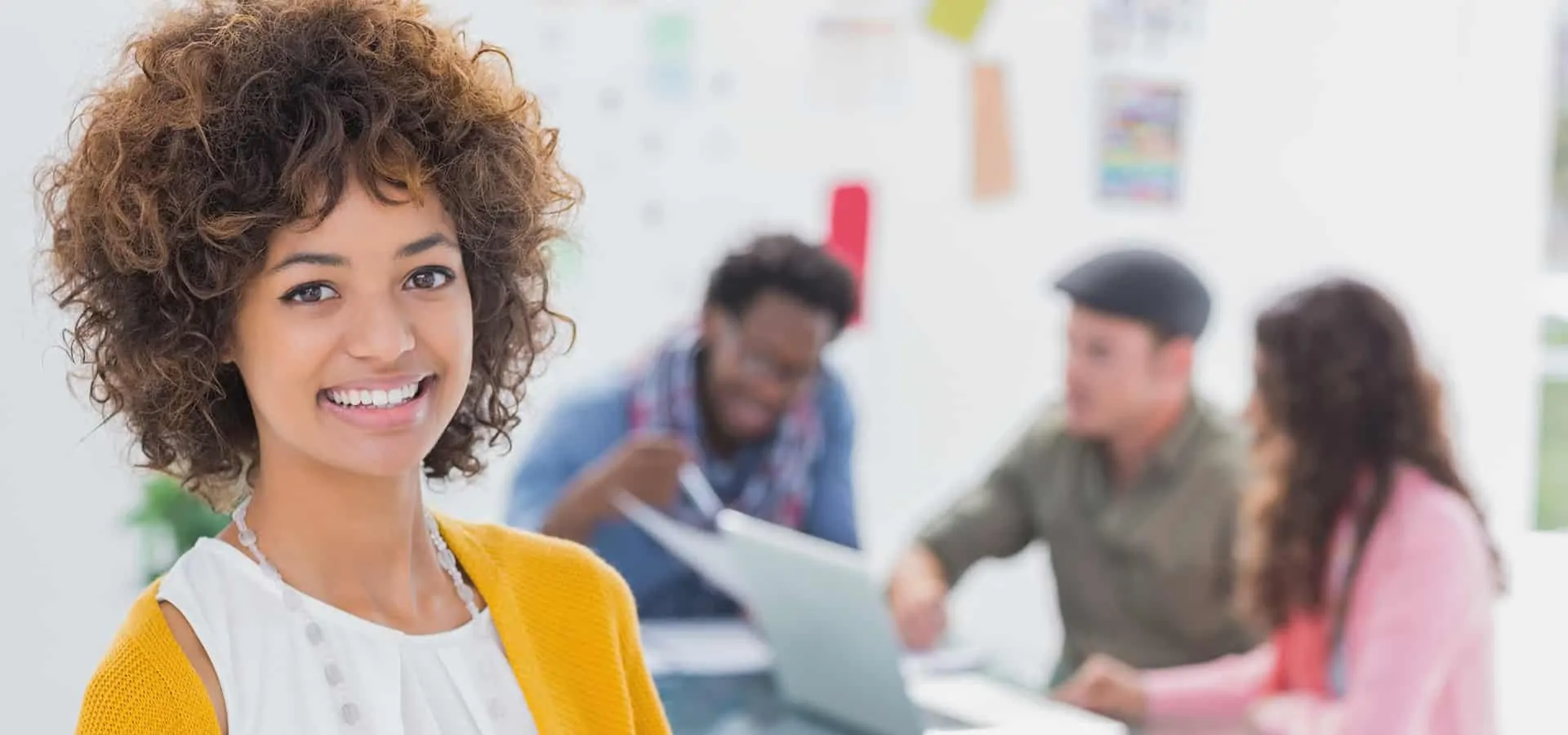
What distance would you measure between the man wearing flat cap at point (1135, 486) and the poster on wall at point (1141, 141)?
32cm


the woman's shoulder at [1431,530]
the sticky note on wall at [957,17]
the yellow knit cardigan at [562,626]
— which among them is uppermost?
the sticky note on wall at [957,17]

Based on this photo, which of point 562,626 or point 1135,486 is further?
point 1135,486

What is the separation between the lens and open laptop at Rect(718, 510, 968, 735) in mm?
1762

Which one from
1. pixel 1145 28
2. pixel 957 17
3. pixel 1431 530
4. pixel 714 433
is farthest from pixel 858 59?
pixel 1431 530

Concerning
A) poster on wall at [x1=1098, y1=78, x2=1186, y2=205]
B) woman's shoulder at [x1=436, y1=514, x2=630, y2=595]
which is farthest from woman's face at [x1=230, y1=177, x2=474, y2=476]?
poster on wall at [x1=1098, y1=78, x2=1186, y2=205]

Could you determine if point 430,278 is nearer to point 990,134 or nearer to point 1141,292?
point 1141,292

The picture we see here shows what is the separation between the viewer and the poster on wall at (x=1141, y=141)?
3.27 meters

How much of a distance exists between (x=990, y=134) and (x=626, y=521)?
105 cm

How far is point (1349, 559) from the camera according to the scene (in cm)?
246

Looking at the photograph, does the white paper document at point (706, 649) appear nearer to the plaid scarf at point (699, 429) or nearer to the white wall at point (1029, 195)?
the plaid scarf at point (699, 429)

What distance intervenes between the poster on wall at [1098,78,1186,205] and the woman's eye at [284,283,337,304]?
2.49 meters

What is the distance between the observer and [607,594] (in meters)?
1.13

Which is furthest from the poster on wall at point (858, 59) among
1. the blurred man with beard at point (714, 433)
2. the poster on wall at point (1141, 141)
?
the poster on wall at point (1141, 141)

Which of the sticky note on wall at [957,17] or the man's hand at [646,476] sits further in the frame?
the sticky note on wall at [957,17]
